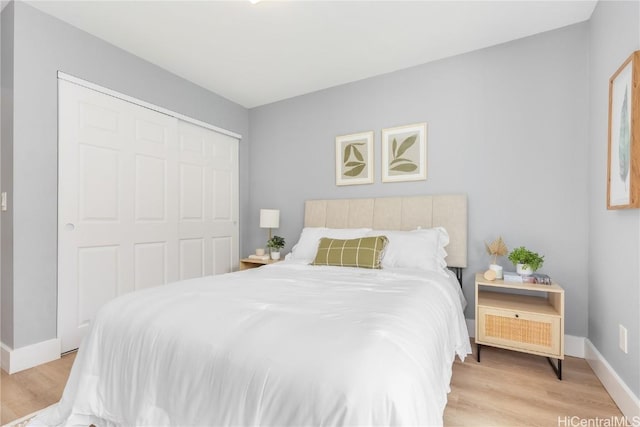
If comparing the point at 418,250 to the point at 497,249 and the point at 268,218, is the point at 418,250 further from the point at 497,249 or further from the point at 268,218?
the point at 268,218

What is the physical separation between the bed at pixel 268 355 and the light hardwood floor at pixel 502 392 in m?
0.28

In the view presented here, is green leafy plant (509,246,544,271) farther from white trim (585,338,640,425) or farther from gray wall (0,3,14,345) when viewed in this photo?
gray wall (0,3,14,345)

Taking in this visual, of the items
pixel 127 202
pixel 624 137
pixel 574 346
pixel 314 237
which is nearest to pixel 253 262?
pixel 314 237

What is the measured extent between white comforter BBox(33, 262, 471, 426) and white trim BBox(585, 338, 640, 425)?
87cm

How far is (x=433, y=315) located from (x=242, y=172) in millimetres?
3275

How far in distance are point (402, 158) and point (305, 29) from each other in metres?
1.49

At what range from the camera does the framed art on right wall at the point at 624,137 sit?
1.56 meters

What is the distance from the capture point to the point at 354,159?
11.1 feet

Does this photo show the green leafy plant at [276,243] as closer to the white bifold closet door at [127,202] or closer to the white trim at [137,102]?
the white bifold closet door at [127,202]

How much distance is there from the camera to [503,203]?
2.66m

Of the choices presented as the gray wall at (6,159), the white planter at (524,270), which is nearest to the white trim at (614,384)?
the white planter at (524,270)

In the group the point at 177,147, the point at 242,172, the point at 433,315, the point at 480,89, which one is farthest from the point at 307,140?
the point at 433,315

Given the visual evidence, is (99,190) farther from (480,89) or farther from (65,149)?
(480,89)

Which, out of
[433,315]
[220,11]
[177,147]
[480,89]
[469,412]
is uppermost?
Result: [220,11]
